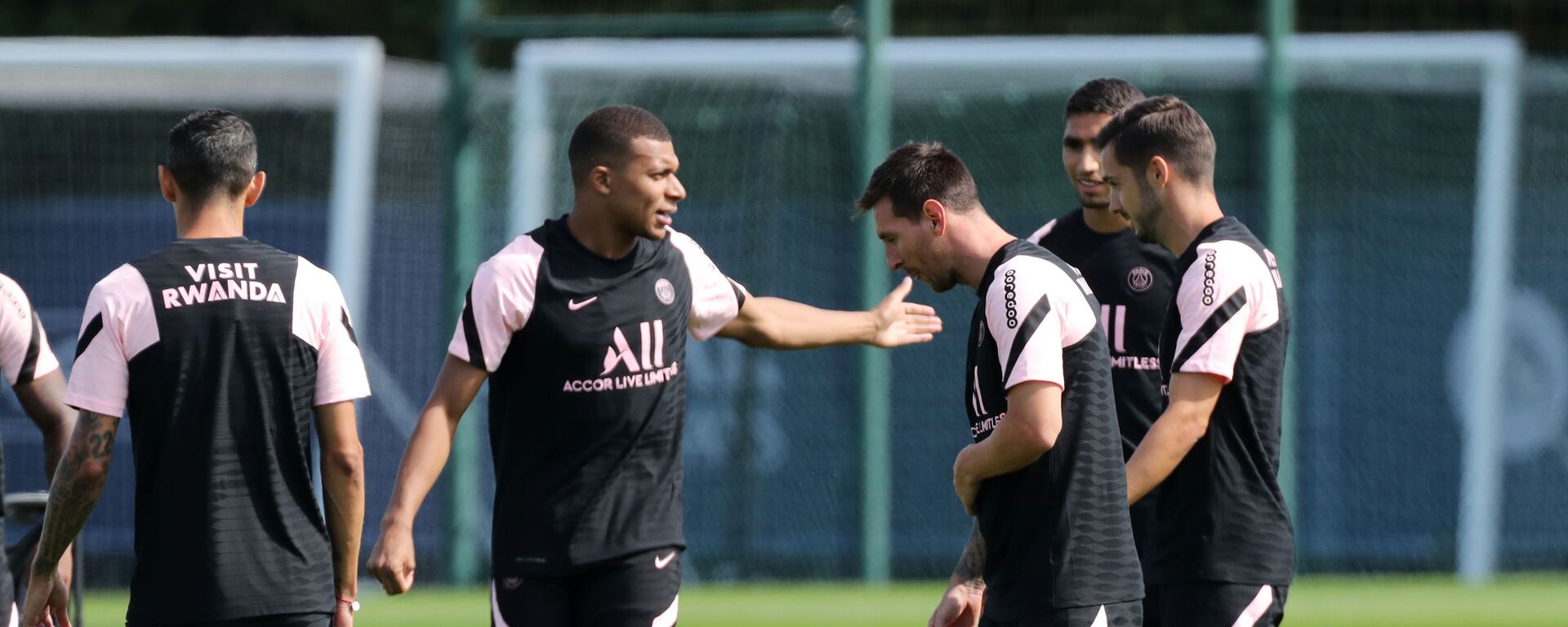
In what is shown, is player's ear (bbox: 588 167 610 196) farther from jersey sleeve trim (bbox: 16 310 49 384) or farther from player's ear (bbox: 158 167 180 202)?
jersey sleeve trim (bbox: 16 310 49 384)

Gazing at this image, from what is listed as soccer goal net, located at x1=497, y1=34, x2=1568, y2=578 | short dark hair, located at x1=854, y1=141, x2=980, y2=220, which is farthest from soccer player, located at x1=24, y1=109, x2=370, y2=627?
soccer goal net, located at x1=497, y1=34, x2=1568, y2=578

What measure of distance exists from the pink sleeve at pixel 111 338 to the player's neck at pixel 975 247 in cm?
198

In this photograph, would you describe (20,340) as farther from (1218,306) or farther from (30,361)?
(1218,306)

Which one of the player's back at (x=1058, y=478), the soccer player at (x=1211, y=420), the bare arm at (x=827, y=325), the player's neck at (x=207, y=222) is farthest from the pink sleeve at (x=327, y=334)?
the soccer player at (x=1211, y=420)

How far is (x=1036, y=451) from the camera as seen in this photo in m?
3.88

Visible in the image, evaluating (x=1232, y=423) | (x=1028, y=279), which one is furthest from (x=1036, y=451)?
(x=1232, y=423)

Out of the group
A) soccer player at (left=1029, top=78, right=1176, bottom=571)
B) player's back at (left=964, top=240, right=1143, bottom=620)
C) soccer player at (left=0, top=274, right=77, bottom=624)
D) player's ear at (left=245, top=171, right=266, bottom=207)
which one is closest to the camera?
player's back at (left=964, top=240, right=1143, bottom=620)

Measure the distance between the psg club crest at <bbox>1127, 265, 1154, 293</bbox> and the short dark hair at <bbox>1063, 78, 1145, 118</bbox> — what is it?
562 millimetres

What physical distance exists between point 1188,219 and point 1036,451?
1.01 m

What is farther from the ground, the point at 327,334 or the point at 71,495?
the point at 327,334

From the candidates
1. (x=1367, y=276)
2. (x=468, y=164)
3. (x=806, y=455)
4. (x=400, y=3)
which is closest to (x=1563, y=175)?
(x=1367, y=276)

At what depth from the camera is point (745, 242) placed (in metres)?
11.3

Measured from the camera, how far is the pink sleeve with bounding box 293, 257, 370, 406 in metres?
4.32

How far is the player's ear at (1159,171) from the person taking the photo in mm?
4566
